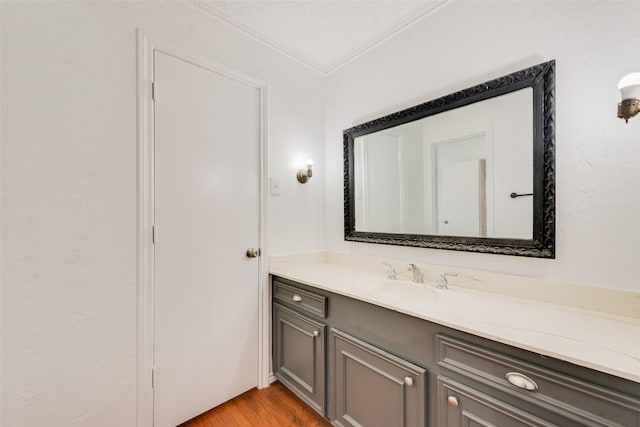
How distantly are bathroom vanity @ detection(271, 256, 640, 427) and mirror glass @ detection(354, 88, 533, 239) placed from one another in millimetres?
385

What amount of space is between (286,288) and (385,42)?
1854mm

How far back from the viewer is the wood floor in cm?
160

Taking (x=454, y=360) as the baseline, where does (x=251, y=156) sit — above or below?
above

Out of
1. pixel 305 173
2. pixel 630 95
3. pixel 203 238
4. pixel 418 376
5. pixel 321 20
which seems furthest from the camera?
pixel 305 173

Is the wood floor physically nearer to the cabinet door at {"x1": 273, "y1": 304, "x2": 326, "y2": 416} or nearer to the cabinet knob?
the cabinet door at {"x1": 273, "y1": 304, "x2": 326, "y2": 416}

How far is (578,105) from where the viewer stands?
1170 mm

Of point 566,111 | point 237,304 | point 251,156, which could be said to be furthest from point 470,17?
point 237,304

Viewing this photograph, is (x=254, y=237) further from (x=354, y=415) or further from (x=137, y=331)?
(x=354, y=415)

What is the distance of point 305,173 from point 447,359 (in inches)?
60.3

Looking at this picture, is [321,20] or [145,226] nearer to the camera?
[145,226]

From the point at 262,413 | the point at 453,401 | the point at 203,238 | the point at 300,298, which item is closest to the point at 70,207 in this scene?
the point at 203,238

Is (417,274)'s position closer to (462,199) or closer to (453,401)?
(462,199)

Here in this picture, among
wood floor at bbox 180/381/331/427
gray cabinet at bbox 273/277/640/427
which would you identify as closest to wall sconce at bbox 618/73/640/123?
gray cabinet at bbox 273/277/640/427

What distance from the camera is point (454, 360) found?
1026 millimetres
